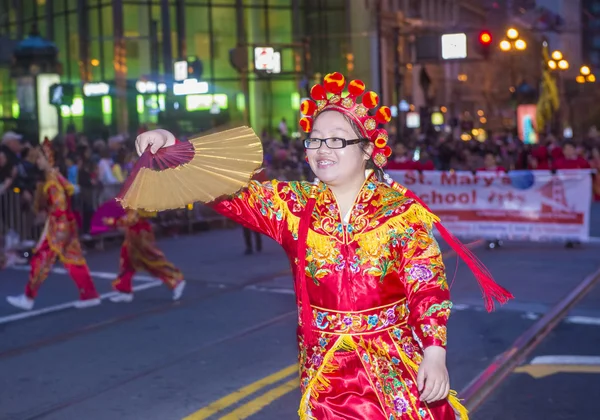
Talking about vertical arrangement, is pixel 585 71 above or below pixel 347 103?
above

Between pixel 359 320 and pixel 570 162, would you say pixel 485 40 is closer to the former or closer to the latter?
pixel 570 162

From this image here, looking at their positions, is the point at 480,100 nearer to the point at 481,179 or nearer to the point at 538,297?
the point at 481,179

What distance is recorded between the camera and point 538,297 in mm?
10297

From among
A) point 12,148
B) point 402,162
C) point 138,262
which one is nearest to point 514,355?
point 138,262

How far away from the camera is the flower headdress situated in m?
3.80

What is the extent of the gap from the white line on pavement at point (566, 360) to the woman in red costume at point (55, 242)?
4.92 metres

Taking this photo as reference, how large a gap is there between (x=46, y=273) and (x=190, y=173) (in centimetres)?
692

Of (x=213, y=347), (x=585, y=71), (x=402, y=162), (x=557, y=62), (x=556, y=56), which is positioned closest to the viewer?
(x=213, y=347)

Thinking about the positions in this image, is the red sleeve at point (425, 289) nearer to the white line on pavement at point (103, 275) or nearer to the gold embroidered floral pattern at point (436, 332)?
the gold embroidered floral pattern at point (436, 332)

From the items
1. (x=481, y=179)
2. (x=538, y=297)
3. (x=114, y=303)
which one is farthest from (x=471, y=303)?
(x=481, y=179)

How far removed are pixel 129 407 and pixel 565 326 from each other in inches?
169

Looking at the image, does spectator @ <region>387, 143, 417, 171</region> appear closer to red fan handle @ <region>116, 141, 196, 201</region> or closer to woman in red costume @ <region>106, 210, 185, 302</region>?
woman in red costume @ <region>106, 210, 185, 302</region>

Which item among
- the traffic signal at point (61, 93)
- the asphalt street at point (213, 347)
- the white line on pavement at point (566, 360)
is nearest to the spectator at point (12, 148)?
the asphalt street at point (213, 347)

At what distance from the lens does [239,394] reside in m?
6.56
